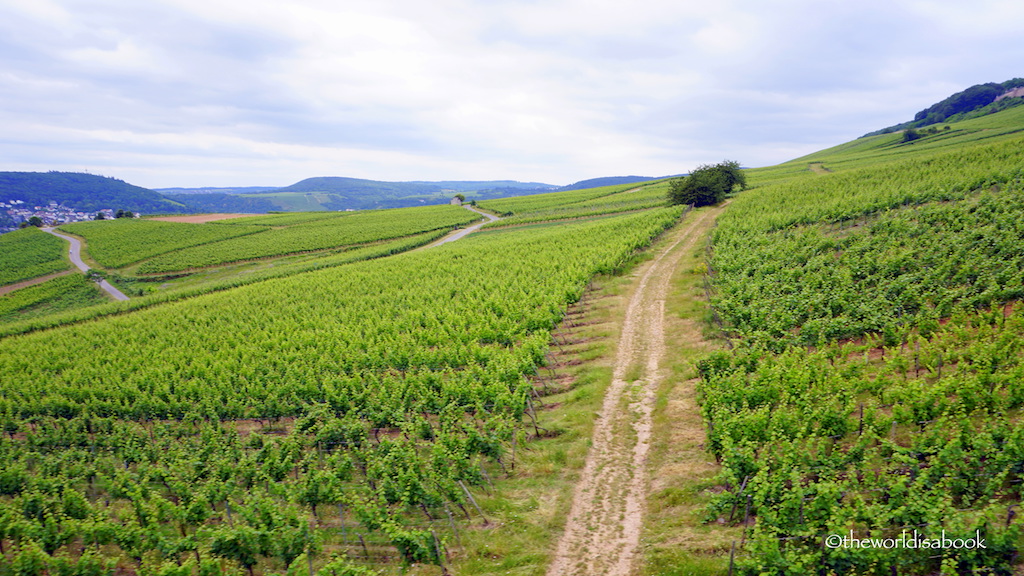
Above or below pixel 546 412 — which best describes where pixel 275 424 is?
below

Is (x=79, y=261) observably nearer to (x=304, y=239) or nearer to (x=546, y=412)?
(x=304, y=239)

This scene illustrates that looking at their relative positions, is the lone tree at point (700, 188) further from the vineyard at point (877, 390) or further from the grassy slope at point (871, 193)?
the vineyard at point (877, 390)

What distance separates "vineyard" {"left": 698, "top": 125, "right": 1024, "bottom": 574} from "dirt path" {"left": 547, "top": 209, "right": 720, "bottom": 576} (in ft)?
6.75

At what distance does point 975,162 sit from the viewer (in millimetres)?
39406

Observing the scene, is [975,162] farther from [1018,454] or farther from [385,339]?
[385,339]

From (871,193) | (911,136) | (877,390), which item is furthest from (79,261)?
(911,136)

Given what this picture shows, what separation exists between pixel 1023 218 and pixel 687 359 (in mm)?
17655

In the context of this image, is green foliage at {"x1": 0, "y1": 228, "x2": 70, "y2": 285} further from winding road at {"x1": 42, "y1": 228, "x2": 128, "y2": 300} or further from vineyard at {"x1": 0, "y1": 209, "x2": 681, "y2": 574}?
vineyard at {"x1": 0, "y1": 209, "x2": 681, "y2": 574}

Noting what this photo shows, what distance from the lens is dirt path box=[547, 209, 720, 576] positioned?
10.7 meters

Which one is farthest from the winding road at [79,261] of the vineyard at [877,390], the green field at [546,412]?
the vineyard at [877,390]

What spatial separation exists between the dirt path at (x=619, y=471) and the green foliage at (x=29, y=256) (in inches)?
3162

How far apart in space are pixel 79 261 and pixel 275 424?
250ft

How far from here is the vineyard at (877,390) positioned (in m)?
8.77

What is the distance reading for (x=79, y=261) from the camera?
71125 mm
